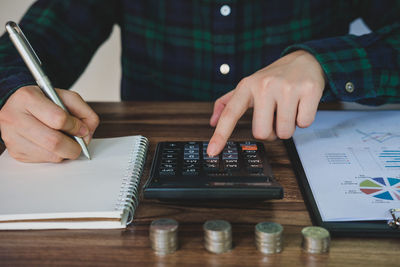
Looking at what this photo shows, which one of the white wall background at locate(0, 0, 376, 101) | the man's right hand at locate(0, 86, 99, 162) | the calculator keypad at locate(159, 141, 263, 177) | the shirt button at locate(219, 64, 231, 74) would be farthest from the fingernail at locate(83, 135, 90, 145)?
the white wall background at locate(0, 0, 376, 101)

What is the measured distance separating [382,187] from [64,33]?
692 millimetres

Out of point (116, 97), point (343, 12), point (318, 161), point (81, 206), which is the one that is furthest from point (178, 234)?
point (116, 97)

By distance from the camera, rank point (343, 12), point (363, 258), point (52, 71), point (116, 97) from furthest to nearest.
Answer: point (116, 97) < point (343, 12) < point (52, 71) < point (363, 258)

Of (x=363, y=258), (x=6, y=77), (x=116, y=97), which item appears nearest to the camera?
(x=363, y=258)

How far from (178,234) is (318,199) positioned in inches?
6.2

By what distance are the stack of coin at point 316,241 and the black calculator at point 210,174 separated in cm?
6

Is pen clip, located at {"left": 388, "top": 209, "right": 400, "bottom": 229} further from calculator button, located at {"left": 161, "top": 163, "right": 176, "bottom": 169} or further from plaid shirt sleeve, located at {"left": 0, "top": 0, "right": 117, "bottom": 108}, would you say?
plaid shirt sleeve, located at {"left": 0, "top": 0, "right": 117, "bottom": 108}

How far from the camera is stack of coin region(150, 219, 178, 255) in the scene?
1.17ft

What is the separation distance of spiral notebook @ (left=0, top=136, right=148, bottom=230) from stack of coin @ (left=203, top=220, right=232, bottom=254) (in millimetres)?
88

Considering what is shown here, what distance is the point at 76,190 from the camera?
1.44 feet

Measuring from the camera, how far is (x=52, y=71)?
0.84 meters

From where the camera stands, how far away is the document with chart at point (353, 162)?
414 millimetres

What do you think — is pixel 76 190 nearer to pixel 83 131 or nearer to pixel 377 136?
pixel 83 131

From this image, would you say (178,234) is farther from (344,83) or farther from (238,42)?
(238,42)
